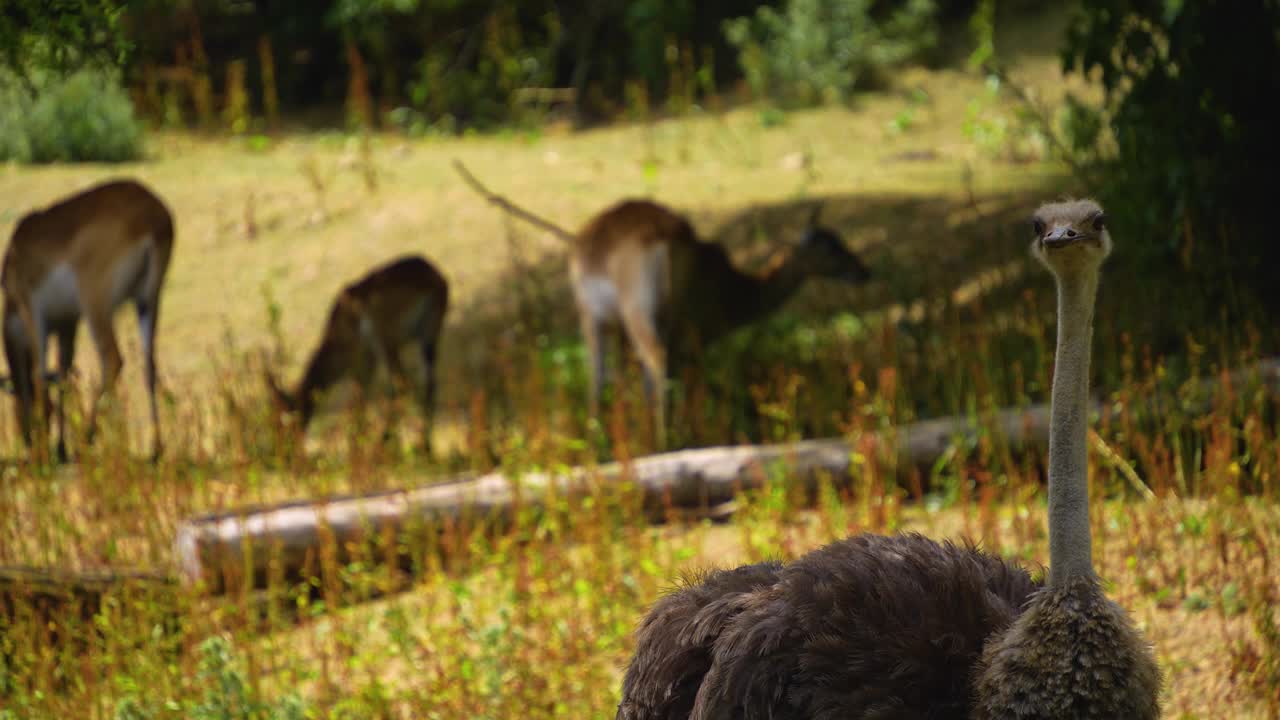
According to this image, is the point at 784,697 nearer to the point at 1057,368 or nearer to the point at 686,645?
the point at 686,645

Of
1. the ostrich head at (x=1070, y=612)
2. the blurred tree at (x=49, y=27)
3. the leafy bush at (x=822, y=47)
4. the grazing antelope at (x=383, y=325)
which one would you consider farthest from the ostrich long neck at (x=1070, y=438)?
the leafy bush at (x=822, y=47)

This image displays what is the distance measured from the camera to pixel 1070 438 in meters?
A: 3.09

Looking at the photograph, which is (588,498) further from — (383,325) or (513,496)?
(383,325)

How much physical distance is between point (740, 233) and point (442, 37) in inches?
289

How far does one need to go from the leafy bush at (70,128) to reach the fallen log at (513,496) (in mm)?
9653

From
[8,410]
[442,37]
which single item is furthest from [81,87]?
[8,410]

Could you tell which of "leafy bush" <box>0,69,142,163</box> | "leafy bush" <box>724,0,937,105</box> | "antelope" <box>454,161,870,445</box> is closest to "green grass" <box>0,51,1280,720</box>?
"antelope" <box>454,161,870,445</box>

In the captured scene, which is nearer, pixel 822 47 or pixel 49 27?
pixel 49 27

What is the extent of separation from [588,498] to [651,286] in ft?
7.83

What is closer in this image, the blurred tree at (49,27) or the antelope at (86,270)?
the blurred tree at (49,27)

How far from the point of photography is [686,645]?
11.4ft

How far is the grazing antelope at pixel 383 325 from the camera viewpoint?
9.48 meters

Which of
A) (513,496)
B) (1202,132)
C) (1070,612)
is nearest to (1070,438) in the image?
(1070,612)

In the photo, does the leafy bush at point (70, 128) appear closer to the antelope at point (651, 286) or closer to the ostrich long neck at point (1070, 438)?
the antelope at point (651, 286)
